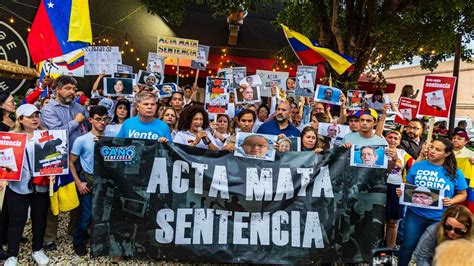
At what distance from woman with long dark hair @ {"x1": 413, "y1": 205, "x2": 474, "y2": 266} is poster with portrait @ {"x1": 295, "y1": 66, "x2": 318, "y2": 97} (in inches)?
158

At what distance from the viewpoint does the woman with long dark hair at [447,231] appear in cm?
286

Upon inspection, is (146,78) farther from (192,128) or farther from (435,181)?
(435,181)

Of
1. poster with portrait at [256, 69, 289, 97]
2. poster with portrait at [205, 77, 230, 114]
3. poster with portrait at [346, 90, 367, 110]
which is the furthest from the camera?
poster with portrait at [256, 69, 289, 97]

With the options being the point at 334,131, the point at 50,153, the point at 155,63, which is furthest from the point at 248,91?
the point at 50,153

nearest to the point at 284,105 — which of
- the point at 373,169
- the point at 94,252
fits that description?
the point at 373,169

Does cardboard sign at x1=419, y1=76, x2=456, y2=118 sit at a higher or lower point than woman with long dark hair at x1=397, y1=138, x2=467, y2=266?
higher

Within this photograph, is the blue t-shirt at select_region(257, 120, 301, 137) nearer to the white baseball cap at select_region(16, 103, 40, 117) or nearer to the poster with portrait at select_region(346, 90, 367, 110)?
the poster with portrait at select_region(346, 90, 367, 110)

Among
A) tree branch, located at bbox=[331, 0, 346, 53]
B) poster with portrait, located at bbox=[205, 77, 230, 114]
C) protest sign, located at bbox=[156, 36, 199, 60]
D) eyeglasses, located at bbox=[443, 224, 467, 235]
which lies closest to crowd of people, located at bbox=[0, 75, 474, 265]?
eyeglasses, located at bbox=[443, 224, 467, 235]

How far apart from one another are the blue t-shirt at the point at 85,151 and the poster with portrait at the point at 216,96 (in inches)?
72.0

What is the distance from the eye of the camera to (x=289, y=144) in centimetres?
444

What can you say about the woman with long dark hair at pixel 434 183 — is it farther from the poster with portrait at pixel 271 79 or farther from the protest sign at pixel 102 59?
the protest sign at pixel 102 59

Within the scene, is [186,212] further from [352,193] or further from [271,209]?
[352,193]

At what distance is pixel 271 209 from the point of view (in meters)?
4.22

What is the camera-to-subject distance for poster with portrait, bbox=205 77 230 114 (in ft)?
18.7
